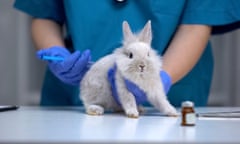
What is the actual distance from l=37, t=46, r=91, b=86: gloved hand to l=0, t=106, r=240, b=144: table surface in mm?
110

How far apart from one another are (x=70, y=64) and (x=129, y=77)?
154 mm

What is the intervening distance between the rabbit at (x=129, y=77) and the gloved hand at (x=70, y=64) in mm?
32

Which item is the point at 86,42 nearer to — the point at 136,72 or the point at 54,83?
the point at 54,83

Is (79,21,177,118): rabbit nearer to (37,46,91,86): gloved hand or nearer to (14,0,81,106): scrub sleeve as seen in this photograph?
(37,46,91,86): gloved hand

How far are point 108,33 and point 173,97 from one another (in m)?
0.20

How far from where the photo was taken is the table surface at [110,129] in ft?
1.50

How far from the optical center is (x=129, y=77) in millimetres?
668

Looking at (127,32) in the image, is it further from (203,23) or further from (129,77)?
(203,23)

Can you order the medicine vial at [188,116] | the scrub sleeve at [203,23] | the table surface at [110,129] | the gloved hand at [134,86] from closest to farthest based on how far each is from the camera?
the table surface at [110,129] < the medicine vial at [188,116] < the gloved hand at [134,86] < the scrub sleeve at [203,23]

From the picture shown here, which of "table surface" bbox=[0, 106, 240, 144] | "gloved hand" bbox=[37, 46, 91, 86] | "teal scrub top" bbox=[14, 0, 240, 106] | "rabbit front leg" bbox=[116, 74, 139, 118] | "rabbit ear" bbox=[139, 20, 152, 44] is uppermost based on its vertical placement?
"teal scrub top" bbox=[14, 0, 240, 106]

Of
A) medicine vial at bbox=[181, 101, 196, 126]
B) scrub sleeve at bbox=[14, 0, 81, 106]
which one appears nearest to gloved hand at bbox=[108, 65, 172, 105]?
medicine vial at bbox=[181, 101, 196, 126]

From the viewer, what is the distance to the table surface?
458 mm

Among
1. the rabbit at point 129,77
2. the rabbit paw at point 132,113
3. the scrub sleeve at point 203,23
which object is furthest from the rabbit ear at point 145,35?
the scrub sleeve at point 203,23

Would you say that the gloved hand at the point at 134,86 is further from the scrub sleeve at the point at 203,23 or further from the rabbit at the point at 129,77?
the scrub sleeve at the point at 203,23
